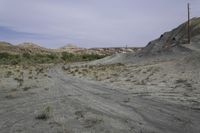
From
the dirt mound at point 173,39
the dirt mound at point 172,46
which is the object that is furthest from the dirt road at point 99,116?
the dirt mound at point 173,39

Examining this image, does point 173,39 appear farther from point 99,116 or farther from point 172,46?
point 99,116

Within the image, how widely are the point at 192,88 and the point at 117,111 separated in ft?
31.0

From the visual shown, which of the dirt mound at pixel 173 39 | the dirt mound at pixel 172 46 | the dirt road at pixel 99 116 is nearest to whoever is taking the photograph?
the dirt road at pixel 99 116

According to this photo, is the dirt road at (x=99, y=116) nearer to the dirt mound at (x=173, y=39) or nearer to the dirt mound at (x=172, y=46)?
the dirt mound at (x=172, y=46)

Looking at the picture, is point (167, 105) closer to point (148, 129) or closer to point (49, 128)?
point (148, 129)

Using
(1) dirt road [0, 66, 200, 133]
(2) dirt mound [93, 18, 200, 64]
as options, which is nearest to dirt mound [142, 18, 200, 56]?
(2) dirt mound [93, 18, 200, 64]

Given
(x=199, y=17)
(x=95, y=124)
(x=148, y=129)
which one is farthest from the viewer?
(x=199, y=17)

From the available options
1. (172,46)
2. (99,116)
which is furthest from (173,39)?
(99,116)

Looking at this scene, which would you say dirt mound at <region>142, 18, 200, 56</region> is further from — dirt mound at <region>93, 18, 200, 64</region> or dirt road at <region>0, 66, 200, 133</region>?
dirt road at <region>0, 66, 200, 133</region>

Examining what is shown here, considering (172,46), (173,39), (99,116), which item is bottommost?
(99,116)

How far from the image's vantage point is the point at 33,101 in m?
15.4

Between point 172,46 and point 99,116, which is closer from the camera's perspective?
point 99,116

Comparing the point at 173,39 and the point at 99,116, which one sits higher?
the point at 173,39

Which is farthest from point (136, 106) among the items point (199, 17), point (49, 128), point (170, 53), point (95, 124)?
point (199, 17)
